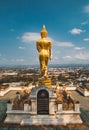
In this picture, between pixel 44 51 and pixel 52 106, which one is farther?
pixel 44 51

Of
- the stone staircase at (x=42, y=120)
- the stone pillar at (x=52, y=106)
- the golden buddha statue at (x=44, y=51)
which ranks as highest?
the golden buddha statue at (x=44, y=51)

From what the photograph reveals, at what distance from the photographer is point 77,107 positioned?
1223 cm

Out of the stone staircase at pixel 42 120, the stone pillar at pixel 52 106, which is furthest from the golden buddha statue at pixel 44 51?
the stone staircase at pixel 42 120

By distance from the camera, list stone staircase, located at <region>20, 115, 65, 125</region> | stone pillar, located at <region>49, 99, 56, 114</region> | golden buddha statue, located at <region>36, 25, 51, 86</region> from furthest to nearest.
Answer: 1. golden buddha statue, located at <region>36, 25, 51, 86</region>
2. stone pillar, located at <region>49, 99, 56, 114</region>
3. stone staircase, located at <region>20, 115, 65, 125</region>

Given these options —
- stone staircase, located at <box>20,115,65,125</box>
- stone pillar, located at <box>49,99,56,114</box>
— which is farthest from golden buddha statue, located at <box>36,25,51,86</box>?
stone staircase, located at <box>20,115,65,125</box>

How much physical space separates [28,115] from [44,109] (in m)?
0.91

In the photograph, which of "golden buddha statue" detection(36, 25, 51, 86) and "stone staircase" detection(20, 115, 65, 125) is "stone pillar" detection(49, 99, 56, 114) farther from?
"golden buddha statue" detection(36, 25, 51, 86)

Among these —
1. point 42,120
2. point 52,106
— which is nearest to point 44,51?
point 52,106

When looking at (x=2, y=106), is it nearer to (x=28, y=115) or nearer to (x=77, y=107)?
(x=28, y=115)

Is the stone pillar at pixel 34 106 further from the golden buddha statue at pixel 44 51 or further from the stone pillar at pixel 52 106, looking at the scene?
the golden buddha statue at pixel 44 51

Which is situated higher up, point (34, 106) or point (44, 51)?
point (44, 51)

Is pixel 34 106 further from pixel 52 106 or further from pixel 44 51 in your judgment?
pixel 44 51

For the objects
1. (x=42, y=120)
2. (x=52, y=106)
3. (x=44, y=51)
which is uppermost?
(x=44, y=51)

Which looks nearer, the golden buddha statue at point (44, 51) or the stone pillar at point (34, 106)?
the stone pillar at point (34, 106)
